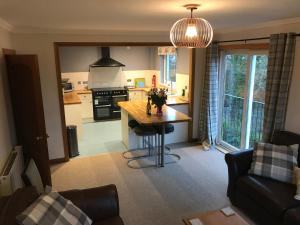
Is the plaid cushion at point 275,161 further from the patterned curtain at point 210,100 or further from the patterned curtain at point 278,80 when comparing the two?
the patterned curtain at point 210,100

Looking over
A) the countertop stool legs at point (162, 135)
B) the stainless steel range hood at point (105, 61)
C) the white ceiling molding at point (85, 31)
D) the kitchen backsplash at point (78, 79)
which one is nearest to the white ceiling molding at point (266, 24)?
the white ceiling molding at point (85, 31)

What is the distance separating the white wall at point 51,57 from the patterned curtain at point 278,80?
2.13 m

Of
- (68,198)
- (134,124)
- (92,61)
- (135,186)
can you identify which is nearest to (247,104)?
(134,124)

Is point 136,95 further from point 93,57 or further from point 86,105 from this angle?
point 93,57

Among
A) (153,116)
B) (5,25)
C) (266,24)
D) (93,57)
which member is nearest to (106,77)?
(93,57)

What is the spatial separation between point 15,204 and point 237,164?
2396 mm

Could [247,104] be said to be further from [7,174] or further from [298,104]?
[7,174]

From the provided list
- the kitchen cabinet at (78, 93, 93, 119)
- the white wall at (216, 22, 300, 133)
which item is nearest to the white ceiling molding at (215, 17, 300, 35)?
the white wall at (216, 22, 300, 133)

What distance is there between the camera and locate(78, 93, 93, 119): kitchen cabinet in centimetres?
710

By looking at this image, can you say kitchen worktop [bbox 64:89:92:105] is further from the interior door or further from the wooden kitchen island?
the interior door

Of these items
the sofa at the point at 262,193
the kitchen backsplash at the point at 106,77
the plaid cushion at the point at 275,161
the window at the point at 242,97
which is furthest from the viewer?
the kitchen backsplash at the point at 106,77

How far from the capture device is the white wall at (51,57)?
13.0ft

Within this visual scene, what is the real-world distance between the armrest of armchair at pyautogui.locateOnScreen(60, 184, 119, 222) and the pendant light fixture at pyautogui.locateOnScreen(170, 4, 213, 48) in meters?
1.54

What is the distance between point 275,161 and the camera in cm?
294
